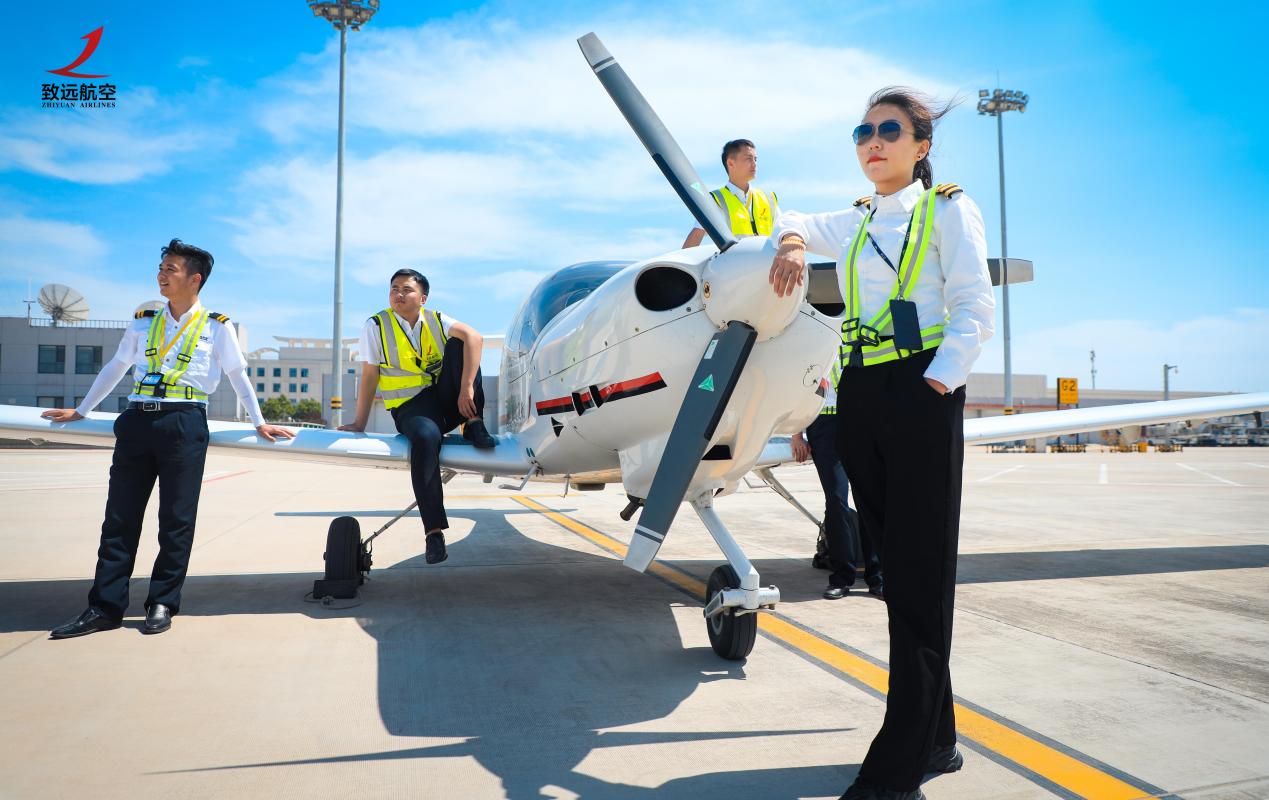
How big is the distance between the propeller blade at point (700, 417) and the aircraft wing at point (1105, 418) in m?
3.98

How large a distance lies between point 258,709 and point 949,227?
2.89 meters

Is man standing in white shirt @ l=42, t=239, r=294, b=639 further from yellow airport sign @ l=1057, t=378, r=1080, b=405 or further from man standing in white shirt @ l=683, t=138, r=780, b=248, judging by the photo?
yellow airport sign @ l=1057, t=378, r=1080, b=405

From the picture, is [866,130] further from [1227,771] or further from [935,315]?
[1227,771]

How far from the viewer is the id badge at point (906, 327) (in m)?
2.06

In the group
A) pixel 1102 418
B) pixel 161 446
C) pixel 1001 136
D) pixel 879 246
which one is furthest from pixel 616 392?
pixel 1001 136

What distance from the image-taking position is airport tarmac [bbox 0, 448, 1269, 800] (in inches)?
88.7

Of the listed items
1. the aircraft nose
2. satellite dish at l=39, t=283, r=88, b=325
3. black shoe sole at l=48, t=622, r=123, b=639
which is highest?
satellite dish at l=39, t=283, r=88, b=325

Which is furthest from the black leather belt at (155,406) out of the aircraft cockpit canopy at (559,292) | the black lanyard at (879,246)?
the black lanyard at (879,246)

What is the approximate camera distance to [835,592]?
197 inches

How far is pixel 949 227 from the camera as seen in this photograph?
207 cm

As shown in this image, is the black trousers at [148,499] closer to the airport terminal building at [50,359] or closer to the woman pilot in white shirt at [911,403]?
the woman pilot in white shirt at [911,403]

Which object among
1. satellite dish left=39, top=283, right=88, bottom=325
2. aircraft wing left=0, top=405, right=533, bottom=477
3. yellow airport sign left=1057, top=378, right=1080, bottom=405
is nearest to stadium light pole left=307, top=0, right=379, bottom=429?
aircraft wing left=0, top=405, right=533, bottom=477

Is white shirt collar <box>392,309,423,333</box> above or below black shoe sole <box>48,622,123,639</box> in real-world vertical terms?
above

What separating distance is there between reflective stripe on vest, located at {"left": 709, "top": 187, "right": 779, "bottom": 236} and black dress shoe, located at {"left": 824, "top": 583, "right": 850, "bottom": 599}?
241 cm
